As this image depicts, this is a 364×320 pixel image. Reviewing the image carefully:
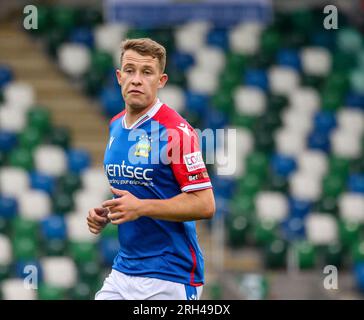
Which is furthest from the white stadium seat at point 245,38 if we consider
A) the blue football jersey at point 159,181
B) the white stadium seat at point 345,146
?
the blue football jersey at point 159,181

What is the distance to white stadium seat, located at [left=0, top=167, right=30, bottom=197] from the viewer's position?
1258 cm

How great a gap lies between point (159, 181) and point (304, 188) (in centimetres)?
797

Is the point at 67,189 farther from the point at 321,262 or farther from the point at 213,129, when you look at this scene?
the point at 321,262

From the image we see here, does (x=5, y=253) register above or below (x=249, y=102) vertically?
below

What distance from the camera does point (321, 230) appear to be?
12.4 metres

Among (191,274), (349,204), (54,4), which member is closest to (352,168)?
(349,204)

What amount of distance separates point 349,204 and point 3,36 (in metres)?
5.77

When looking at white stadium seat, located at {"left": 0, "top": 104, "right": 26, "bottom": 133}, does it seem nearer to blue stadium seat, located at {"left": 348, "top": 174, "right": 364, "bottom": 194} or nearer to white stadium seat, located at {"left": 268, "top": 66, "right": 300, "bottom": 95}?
white stadium seat, located at {"left": 268, "top": 66, "right": 300, "bottom": 95}

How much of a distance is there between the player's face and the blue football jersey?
11 cm

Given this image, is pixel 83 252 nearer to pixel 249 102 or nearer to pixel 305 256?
pixel 305 256

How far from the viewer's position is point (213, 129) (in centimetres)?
1323

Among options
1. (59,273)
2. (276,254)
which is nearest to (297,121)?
(276,254)

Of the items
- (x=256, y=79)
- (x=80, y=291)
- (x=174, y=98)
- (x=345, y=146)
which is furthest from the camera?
(x=256, y=79)

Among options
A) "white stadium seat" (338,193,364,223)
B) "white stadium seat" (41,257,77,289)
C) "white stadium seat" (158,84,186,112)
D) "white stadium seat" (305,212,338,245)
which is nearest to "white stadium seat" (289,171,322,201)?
"white stadium seat" (338,193,364,223)
